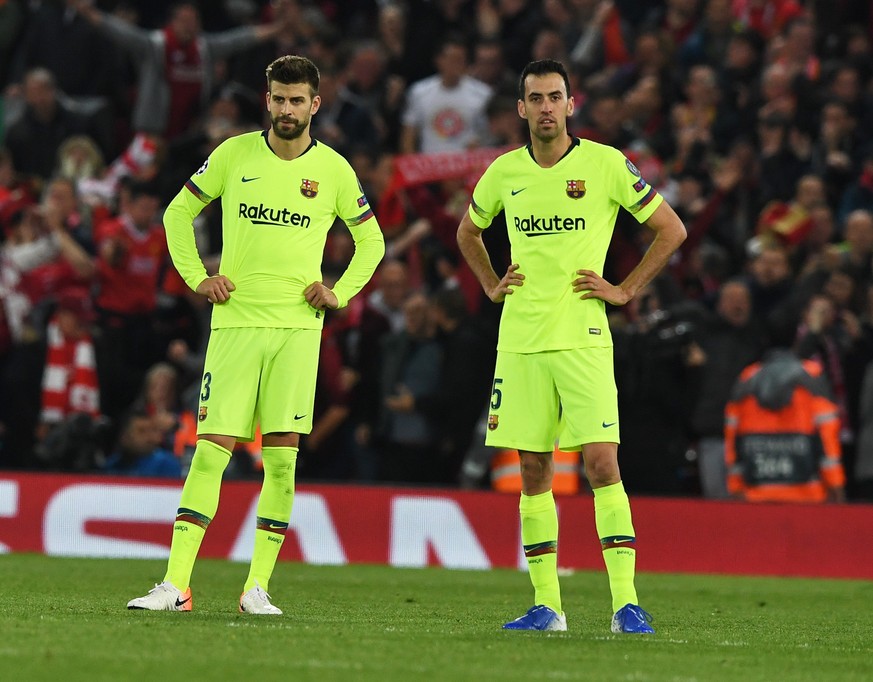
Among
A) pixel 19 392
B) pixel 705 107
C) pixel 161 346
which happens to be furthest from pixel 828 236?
pixel 19 392

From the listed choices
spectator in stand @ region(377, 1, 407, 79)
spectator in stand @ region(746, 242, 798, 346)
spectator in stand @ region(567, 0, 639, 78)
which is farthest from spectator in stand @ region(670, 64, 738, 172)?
spectator in stand @ region(377, 1, 407, 79)

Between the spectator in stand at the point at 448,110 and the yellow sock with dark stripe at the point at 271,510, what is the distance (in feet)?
31.7

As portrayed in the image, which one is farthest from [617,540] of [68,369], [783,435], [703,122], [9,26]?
[9,26]

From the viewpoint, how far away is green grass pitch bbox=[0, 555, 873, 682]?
6664 millimetres

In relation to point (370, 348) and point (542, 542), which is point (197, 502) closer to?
point (542, 542)

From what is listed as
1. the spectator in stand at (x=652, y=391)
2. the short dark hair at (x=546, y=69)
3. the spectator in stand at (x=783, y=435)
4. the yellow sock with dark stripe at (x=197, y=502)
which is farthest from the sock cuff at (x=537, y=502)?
the spectator in stand at (x=783, y=435)

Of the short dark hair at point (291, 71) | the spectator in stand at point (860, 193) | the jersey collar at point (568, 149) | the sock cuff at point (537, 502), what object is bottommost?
the sock cuff at point (537, 502)

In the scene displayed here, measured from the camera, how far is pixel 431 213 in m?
16.1

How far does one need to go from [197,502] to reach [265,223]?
5.03 ft

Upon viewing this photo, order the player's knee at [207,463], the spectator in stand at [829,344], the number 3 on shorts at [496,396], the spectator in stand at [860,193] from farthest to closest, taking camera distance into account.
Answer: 1. the spectator in stand at [860,193]
2. the spectator in stand at [829,344]
3. the player's knee at [207,463]
4. the number 3 on shorts at [496,396]

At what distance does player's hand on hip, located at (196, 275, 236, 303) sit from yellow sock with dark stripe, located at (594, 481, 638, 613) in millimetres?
2256

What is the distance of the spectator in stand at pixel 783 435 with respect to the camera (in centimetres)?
1423

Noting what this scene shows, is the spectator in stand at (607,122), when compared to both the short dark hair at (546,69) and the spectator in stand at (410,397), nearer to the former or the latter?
the spectator in stand at (410,397)

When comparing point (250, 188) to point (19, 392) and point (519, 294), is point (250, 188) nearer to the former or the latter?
point (519, 294)
